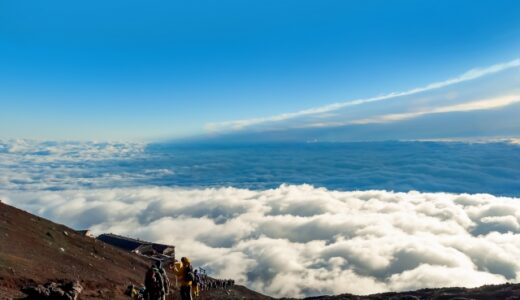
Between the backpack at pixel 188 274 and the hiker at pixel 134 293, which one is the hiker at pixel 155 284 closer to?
the backpack at pixel 188 274

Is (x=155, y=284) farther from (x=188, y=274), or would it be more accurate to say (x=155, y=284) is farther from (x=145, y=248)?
(x=145, y=248)

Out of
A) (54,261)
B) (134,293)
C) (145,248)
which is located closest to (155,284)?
(134,293)

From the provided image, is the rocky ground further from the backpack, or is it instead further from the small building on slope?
the small building on slope

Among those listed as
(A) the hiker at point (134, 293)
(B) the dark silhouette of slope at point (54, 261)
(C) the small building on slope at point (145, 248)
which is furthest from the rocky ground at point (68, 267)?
(C) the small building on slope at point (145, 248)

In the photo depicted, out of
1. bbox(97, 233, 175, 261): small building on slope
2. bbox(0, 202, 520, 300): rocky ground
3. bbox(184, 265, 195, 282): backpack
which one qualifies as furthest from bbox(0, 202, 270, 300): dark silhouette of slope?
bbox(97, 233, 175, 261): small building on slope

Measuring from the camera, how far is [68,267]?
2794 centimetres

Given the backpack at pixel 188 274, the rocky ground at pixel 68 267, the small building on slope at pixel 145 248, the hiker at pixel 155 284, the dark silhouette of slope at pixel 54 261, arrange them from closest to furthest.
Answer: the hiker at pixel 155 284
the backpack at pixel 188 274
the dark silhouette of slope at pixel 54 261
the rocky ground at pixel 68 267
the small building on slope at pixel 145 248

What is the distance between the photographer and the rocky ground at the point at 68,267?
20.0m

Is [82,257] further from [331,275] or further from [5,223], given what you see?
[331,275]

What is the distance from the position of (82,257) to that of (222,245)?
16191 centimetres

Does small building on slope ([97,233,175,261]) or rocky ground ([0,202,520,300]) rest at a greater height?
rocky ground ([0,202,520,300])

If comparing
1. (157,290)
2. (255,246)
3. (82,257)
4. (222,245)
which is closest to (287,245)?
(255,246)

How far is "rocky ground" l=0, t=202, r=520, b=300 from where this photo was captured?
20031 millimetres

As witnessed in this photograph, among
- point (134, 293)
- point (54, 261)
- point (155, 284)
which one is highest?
point (155, 284)
